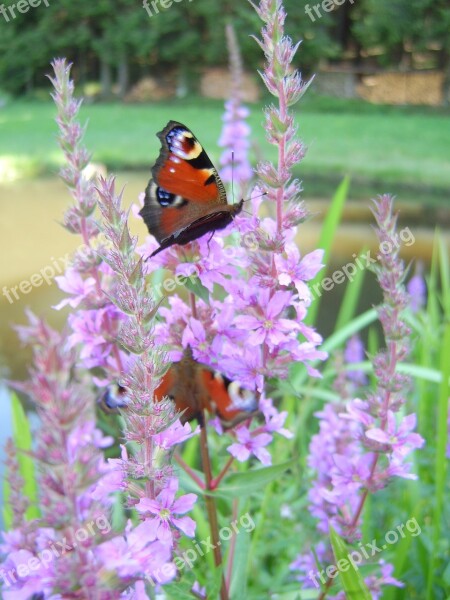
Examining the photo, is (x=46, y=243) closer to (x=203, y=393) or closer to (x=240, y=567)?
(x=240, y=567)

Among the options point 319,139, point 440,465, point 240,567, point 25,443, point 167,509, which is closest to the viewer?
point 167,509

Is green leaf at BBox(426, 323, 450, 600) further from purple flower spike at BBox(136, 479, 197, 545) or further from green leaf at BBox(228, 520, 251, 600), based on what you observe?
purple flower spike at BBox(136, 479, 197, 545)

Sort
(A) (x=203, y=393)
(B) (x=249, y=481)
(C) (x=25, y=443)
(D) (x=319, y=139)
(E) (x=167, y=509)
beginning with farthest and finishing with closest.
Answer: (D) (x=319, y=139)
(C) (x=25, y=443)
(B) (x=249, y=481)
(A) (x=203, y=393)
(E) (x=167, y=509)

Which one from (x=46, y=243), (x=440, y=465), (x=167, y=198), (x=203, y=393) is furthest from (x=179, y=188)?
(x=46, y=243)

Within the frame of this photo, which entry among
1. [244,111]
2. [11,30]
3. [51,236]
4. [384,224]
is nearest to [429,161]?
[51,236]

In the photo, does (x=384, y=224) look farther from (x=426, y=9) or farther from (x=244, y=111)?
(x=426, y=9)

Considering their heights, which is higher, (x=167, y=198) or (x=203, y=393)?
(x=167, y=198)
